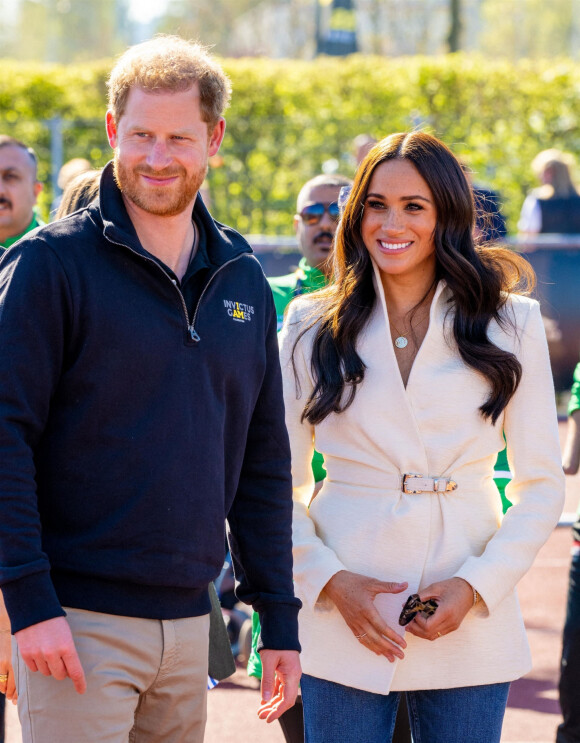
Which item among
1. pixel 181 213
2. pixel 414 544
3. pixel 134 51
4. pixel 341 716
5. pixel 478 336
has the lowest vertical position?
pixel 341 716

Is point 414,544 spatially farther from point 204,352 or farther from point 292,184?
point 292,184

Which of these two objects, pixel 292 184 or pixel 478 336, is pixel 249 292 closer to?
pixel 478 336

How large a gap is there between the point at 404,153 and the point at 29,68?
12844mm

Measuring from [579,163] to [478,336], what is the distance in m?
11.4

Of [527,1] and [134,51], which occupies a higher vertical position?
[527,1]

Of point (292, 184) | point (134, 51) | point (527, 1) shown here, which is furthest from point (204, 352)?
point (527, 1)

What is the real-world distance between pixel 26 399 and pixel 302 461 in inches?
46.2

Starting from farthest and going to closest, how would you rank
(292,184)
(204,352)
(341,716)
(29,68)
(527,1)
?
(527,1) → (29,68) → (292,184) → (341,716) → (204,352)

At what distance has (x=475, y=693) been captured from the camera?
307 centimetres

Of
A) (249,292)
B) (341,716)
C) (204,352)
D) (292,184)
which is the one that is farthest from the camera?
(292,184)

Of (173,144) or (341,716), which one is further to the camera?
(341,716)

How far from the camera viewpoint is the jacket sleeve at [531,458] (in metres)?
3.14

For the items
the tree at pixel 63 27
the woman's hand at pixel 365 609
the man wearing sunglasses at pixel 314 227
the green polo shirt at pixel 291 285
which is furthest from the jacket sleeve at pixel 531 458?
the tree at pixel 63 27

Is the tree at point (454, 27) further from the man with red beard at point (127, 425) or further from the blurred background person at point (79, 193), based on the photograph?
the man with red beard at point (127, 425)
